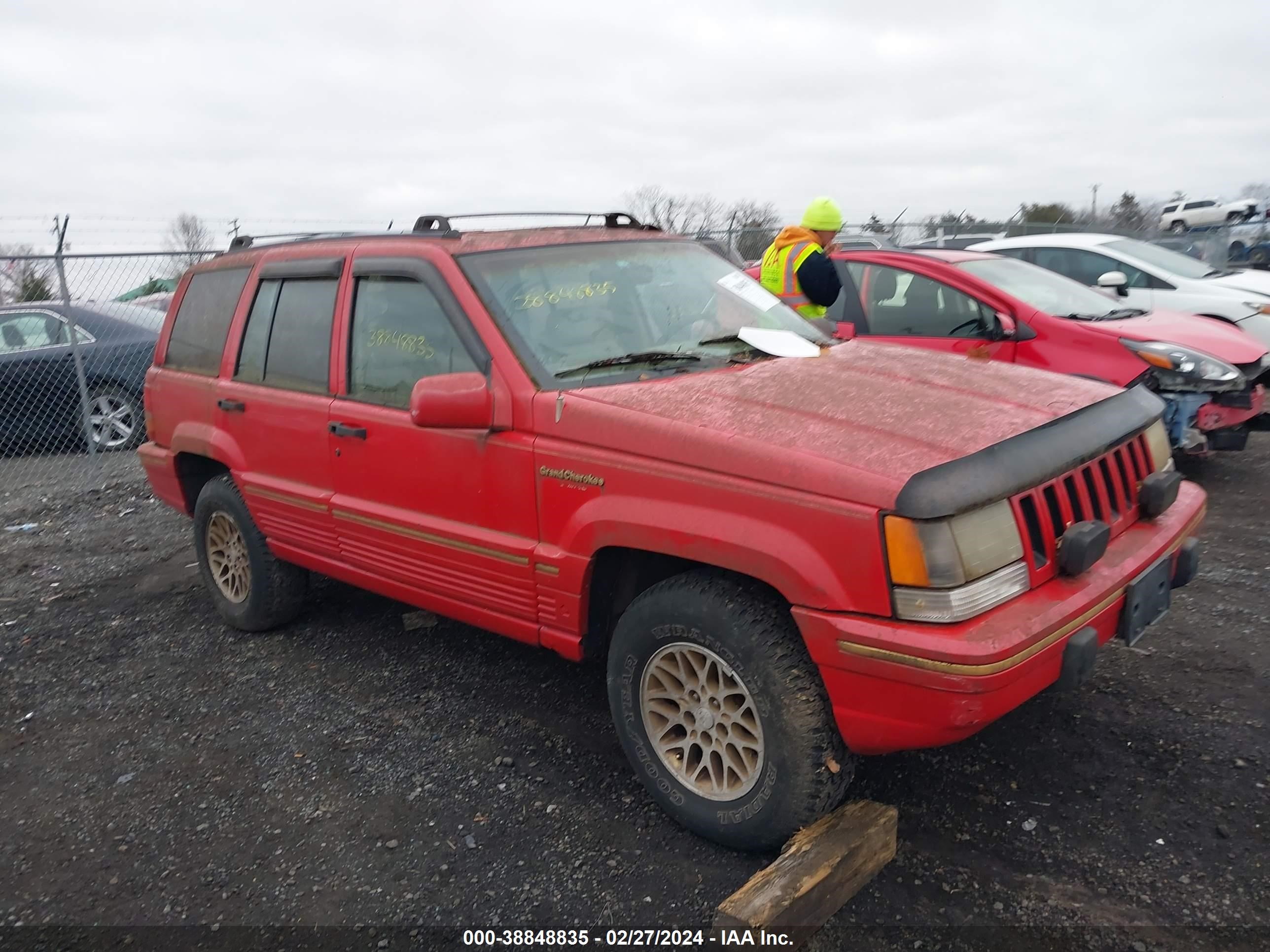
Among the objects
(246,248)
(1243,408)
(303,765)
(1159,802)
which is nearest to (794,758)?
(1159,802)

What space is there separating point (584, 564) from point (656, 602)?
1.05 feet

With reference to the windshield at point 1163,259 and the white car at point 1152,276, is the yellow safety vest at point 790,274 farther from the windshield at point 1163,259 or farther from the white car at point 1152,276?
the windshield at point 1163,259

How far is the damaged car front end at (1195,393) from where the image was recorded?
6.03 metres

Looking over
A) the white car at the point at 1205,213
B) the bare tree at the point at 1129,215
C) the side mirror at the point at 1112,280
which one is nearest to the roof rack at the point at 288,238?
the side mirror at the point at 1112,280

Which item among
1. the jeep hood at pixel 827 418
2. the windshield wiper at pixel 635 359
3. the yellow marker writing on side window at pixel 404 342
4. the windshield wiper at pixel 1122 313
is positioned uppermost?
the yellow marker writing on side window at pixel 404 342

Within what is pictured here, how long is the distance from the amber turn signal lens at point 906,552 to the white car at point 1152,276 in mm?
6173

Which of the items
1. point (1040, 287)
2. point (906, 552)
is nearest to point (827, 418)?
point (906, 552)

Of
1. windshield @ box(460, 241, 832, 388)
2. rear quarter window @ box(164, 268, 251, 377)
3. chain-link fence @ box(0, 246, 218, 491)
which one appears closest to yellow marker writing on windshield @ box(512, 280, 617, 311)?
windshield @ box(460, 241, 832, 388)

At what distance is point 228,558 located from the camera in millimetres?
5031

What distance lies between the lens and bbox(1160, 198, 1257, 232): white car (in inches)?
1254

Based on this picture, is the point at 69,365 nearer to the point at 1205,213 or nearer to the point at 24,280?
the point at 24,280

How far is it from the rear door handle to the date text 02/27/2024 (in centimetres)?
192

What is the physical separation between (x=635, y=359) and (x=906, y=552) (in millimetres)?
1338

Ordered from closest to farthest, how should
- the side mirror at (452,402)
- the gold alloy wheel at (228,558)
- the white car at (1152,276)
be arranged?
the side mirror at (452,402) < the gold alloy wheel at (228,558) < the white car at (1152,276)
